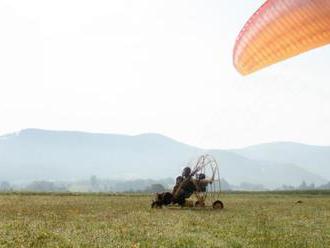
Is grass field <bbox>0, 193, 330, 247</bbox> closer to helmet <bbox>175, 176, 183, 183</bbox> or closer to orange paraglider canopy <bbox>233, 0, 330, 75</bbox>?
orange paraglider canopy <bbox>233, 0, 330, 75</bbox>

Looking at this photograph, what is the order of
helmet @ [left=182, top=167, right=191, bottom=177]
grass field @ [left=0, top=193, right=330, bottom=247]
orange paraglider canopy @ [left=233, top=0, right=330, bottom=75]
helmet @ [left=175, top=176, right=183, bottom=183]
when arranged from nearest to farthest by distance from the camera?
orange paraglider canopy @ [left=233, top=0, right=330, bottom=75] < grass field @ [left=0, top=193, right=330, bottom=247] < helmet @ [left=182, top=167, right=191, bottom=177] < helmet @ [left=175, top=176, right=183, bottom=183]

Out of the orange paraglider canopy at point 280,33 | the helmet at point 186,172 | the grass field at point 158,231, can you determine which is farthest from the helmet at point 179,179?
the orange paraglider canopy at point 280,33

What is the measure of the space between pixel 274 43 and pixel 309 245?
606 cm

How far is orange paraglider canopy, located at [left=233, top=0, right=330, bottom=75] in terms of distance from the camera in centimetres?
884

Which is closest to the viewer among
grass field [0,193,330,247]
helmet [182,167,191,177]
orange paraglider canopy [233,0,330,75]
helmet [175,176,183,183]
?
orange paraglider canopy [233,0,330,75]

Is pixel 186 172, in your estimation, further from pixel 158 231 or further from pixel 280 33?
pixel 280 33

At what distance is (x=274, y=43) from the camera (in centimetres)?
1076

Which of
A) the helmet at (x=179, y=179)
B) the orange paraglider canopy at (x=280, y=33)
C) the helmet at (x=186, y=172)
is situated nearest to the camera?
the orange paraglider canopy at (x=280, y=33)

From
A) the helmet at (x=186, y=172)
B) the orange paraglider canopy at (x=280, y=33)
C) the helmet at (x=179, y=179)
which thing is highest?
the orange paraglider canopy at (x=280, y=33)

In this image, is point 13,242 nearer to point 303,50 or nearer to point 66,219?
point 66,219

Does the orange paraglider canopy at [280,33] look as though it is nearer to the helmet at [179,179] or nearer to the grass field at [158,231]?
the grass field at [158,231]

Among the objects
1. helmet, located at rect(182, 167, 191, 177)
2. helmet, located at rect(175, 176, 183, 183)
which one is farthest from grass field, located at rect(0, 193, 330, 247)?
helmet, located at rect(175, 176, 183, 183)

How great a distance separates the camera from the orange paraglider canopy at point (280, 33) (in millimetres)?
8836

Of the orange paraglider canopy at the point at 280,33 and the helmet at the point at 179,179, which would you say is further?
the helmet at the point at 179,179
